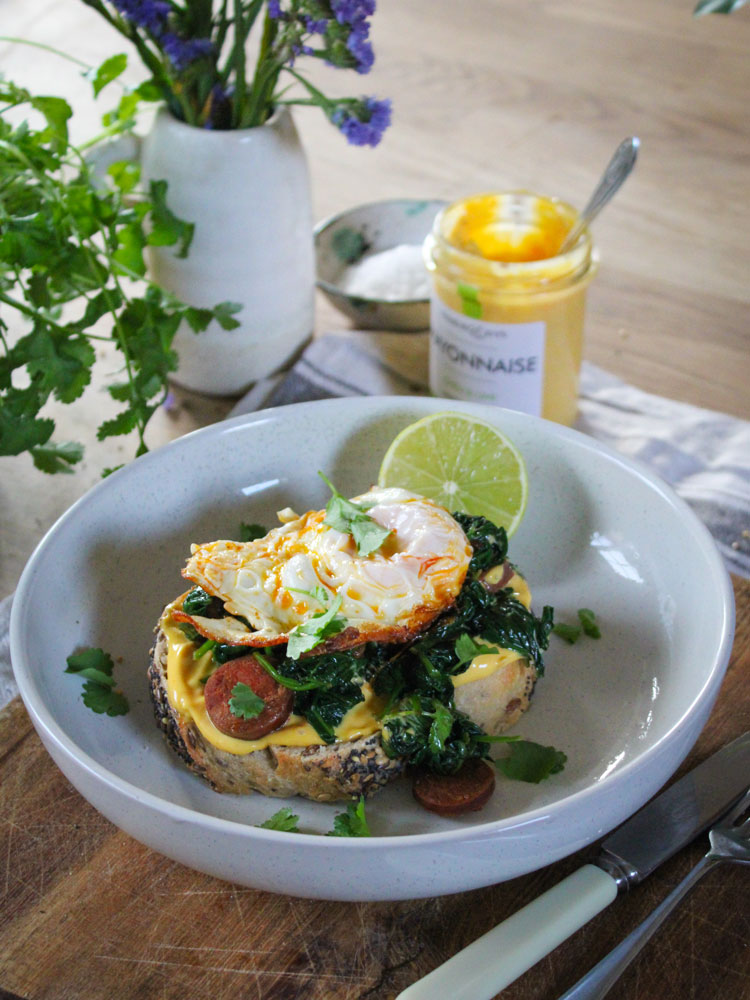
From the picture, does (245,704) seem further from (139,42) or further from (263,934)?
(139,42)

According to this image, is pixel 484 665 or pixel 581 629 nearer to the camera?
pixel 484 665

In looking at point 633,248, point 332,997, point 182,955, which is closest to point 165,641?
point 182,955

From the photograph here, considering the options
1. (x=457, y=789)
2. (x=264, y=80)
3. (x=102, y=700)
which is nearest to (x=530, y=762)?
(x=457, y=789)

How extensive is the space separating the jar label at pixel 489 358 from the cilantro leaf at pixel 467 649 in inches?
42.2

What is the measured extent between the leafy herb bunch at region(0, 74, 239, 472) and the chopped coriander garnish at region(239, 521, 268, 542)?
0.32m

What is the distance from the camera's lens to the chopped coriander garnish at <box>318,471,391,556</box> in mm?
1912

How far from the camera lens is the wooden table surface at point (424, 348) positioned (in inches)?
65.6

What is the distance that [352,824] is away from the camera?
183 centimetres

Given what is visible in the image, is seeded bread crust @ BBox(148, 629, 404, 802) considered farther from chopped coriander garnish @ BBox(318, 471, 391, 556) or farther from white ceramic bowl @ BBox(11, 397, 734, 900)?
chopped coriander garnish @ BBox(318, 471, 391, 556)

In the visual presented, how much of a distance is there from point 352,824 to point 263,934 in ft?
0.75

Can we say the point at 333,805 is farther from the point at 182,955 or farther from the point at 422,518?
the point at 422,518

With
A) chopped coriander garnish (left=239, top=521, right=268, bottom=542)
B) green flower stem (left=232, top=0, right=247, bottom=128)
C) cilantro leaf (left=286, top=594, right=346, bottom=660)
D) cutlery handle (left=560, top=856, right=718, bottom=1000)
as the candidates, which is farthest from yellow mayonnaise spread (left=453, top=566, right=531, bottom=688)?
green flower stem (left=232, top=0, right=247, bottom=128)

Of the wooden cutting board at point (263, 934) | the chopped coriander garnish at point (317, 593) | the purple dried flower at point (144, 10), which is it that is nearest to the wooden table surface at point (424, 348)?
the wooden cutting board at point (263, 934)

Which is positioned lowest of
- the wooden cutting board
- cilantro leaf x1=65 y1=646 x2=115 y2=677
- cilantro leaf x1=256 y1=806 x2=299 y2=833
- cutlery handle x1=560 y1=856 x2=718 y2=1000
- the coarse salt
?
the wooden cutting board
